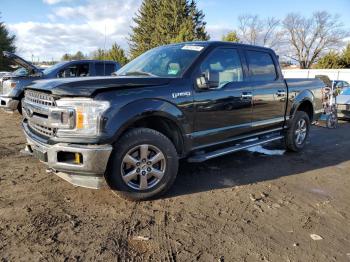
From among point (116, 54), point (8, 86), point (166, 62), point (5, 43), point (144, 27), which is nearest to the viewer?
point (166, 62)

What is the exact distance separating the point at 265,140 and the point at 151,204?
2.63m

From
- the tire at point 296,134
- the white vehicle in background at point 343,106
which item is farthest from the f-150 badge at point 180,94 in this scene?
the white vehicle in background at point 343,106

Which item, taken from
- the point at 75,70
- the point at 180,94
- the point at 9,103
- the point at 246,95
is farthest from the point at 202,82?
the point at 75,70

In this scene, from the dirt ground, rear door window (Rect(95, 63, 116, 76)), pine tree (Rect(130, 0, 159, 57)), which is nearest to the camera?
the dirt ground

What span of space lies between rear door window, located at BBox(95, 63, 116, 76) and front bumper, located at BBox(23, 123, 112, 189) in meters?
7.12

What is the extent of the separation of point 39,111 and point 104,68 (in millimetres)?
7025

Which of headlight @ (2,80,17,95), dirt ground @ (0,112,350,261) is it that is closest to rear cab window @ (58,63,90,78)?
headlight @ (2,80,17,95)

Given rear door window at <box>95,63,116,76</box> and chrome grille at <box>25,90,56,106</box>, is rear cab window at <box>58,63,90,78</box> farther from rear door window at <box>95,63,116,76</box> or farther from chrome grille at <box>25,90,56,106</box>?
chrome grille at <box>25,90,56,106</box>

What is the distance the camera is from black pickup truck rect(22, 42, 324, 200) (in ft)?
11.8

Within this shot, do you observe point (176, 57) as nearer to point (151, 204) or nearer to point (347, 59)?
point (151, 204)

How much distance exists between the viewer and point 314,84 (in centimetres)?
717

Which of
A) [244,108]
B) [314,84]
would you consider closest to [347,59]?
[314,84]

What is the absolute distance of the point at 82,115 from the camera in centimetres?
357

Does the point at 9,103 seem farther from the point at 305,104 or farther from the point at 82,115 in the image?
the point at 305,104
